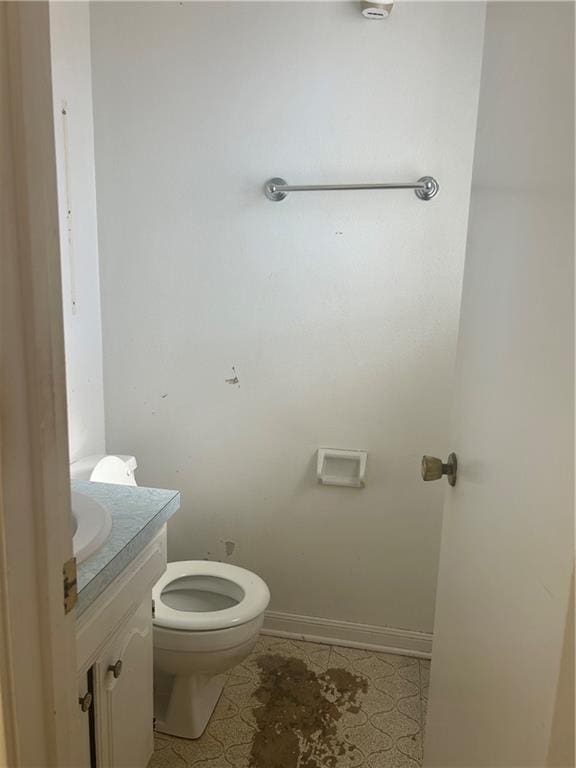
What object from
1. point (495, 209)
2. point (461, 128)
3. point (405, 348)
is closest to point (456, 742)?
point (495, 209)

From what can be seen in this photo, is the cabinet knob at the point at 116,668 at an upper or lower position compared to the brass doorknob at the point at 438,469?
lower

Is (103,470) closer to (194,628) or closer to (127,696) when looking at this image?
(194,628)

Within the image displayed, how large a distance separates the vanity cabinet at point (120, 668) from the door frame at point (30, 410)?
393 mm

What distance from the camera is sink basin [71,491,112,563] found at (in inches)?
43.2

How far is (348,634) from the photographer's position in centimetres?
219

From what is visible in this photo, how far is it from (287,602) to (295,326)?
1.02 meters

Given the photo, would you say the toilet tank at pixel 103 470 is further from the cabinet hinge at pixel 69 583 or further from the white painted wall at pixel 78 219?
the cabinet hinge at pixel 69 583

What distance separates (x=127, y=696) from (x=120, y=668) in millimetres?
129

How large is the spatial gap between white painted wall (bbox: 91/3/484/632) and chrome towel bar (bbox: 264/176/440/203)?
0.04m

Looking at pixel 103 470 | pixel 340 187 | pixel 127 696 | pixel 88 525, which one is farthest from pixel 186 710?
pixel 340 187

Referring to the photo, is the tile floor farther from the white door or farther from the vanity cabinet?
the white door

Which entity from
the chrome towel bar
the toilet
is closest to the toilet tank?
the toilet

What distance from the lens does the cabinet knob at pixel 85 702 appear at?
1100 millimetres

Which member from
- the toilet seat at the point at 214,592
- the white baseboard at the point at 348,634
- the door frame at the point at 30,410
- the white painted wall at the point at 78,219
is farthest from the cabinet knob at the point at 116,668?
the white baseboard at the point at 348,634
